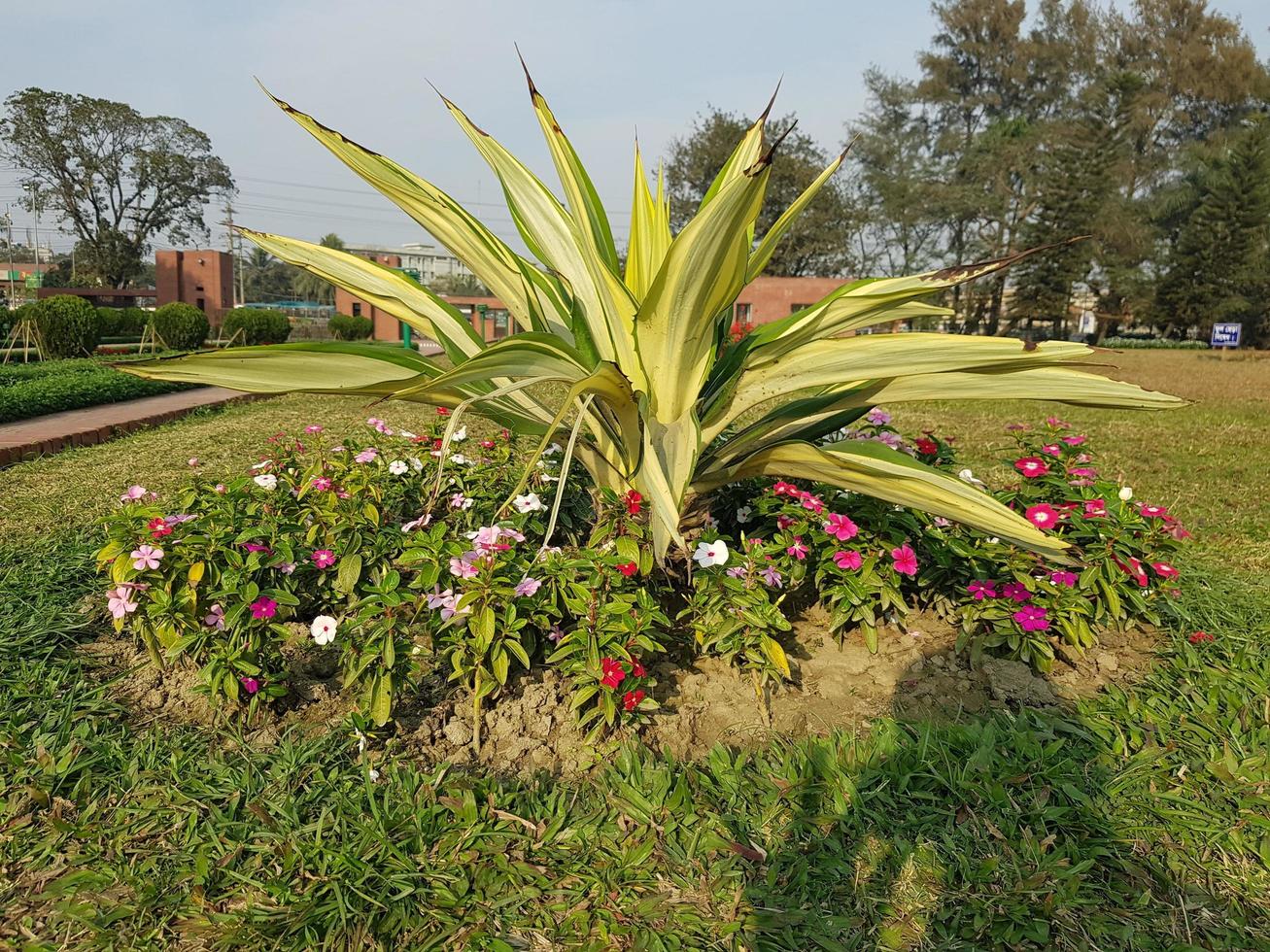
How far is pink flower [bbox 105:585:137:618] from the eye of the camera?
1.79 metres

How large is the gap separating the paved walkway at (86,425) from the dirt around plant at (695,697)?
2.25 metres

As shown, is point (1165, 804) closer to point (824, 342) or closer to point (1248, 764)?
point (1248, 764)

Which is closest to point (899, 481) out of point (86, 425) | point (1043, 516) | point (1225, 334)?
point (1043, 516)

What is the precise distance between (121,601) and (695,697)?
1.39m

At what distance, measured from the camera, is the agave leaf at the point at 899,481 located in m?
1.61

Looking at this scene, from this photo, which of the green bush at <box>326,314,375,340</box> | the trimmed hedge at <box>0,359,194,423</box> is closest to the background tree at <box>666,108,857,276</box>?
the green bush at <box>326,314,375,340</box>

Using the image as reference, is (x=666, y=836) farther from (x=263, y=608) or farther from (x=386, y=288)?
(x=386, y=288)

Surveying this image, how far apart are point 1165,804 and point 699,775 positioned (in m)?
0.92

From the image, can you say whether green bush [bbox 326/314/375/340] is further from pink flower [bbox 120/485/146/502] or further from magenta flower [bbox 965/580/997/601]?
magenta flower [bbox 965/580/997/601]

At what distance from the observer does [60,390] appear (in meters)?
6.33

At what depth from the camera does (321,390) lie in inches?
64.7

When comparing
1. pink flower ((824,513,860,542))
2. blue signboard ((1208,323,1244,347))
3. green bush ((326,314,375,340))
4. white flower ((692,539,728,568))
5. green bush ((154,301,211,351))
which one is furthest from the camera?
green bush ((326,314,375,340))

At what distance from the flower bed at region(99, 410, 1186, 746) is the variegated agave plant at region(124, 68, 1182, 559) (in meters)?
0.20

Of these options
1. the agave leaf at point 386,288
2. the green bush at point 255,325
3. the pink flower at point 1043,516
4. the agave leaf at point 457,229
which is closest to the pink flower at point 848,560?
the pink flower at point 1043,516
